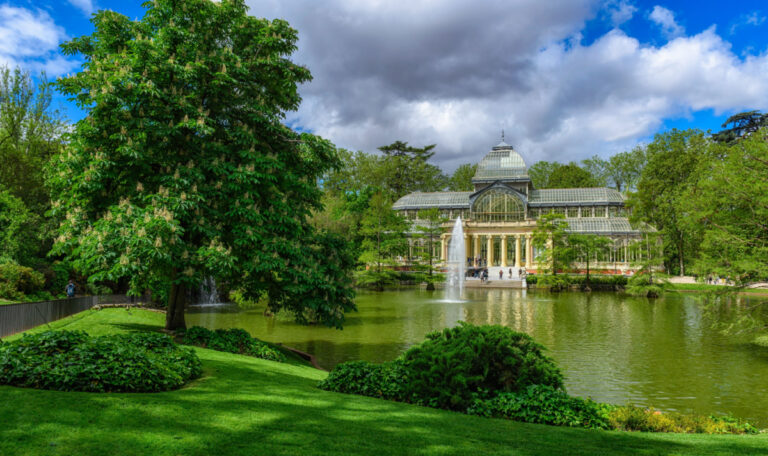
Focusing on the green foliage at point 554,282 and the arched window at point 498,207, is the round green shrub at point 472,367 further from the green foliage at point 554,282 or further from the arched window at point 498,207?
the arched window at point 498,207

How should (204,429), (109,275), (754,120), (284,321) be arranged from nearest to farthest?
(204,429) < (109,275) < (284,321) < (754,120)

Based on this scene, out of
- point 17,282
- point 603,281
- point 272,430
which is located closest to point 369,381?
point 272,430

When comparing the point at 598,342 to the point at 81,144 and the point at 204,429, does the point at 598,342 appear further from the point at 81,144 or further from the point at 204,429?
the point at 81,144

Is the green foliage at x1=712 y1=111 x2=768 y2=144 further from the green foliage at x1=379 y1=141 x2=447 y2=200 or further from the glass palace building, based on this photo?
the green foliage at x1=379 y1=141 x2=447 y2=200

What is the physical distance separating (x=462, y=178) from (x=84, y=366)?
8144 cm

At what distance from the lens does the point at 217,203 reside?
1206cm

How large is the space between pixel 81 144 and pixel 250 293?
572 cm

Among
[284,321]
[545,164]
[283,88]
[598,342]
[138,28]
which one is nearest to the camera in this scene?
[138,28]

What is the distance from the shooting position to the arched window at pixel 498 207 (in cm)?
6038

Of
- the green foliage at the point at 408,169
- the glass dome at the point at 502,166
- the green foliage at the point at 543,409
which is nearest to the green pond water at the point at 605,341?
the green foliage at the point at 543,409

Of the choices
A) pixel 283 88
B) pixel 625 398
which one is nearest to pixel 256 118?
pixel 283 88

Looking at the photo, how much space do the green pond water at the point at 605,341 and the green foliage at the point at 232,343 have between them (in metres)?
2.32

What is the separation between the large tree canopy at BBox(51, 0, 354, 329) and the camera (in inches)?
421

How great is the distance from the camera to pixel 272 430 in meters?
5.02
